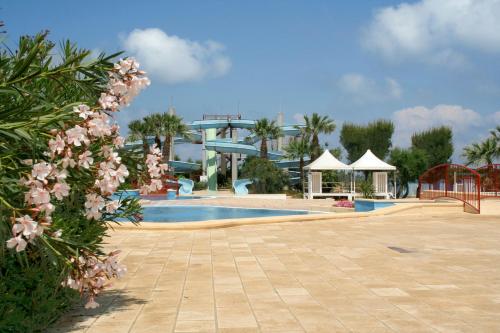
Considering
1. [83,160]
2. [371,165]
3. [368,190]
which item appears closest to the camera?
[83,160]

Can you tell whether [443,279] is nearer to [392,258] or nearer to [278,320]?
[392,258]

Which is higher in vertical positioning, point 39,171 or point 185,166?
point 185,166

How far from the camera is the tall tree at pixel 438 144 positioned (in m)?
46.4

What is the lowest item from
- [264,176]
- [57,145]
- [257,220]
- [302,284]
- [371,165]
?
[302,284]

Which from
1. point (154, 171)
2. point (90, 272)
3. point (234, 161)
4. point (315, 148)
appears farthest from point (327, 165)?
point (90, 272)

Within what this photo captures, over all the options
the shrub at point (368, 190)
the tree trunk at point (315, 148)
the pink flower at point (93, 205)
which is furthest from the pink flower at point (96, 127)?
the tree trunk at point (315, 148)

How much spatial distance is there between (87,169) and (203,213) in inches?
823

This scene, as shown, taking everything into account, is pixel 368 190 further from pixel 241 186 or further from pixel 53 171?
pixel 53 171

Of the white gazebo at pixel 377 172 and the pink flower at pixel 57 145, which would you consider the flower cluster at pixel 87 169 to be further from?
the white gazebo at pixel 377 172

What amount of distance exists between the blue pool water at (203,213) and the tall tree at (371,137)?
24.9m

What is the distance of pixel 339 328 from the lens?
15.1 ft

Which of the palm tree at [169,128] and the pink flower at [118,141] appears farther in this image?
the palm tree at [169,128]

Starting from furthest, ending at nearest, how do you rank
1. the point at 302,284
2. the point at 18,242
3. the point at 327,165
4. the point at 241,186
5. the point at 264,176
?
the point at 241,186 → the point at 264,176 → the point at 327,165 → the point at 302,284 → the point at 18,242

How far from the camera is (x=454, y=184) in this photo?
18.7 m
